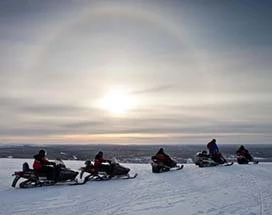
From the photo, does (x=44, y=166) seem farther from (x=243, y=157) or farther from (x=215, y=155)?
(x=243, y=157)

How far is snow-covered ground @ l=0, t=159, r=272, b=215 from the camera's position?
10.2m

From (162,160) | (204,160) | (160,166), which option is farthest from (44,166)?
(204,160)

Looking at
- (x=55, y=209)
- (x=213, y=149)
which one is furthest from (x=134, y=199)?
(x=213, y=149)

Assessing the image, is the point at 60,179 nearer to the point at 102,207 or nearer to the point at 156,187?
the point at 156,187

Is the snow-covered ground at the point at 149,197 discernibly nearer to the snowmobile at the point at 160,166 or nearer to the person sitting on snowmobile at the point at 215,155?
the snowmobile at the point at 160,166

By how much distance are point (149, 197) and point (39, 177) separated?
494 centimetres

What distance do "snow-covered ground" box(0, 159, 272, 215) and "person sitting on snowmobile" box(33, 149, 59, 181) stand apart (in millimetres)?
578

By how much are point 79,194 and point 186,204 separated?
3.55 m

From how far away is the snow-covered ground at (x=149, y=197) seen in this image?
10195 millimetres

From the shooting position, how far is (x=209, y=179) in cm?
1688

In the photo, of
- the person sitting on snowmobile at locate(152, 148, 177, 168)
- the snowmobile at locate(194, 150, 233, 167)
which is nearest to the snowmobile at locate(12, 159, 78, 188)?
the person sitting on snowmobile at locate(152, 148, 177, 168)

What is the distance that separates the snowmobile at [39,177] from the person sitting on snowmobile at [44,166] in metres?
0.08

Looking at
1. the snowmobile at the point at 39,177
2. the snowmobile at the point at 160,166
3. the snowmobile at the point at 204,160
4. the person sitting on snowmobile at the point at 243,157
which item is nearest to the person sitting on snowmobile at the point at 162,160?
the snowmobile at the point at 160,166

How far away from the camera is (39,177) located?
50.5 ft
